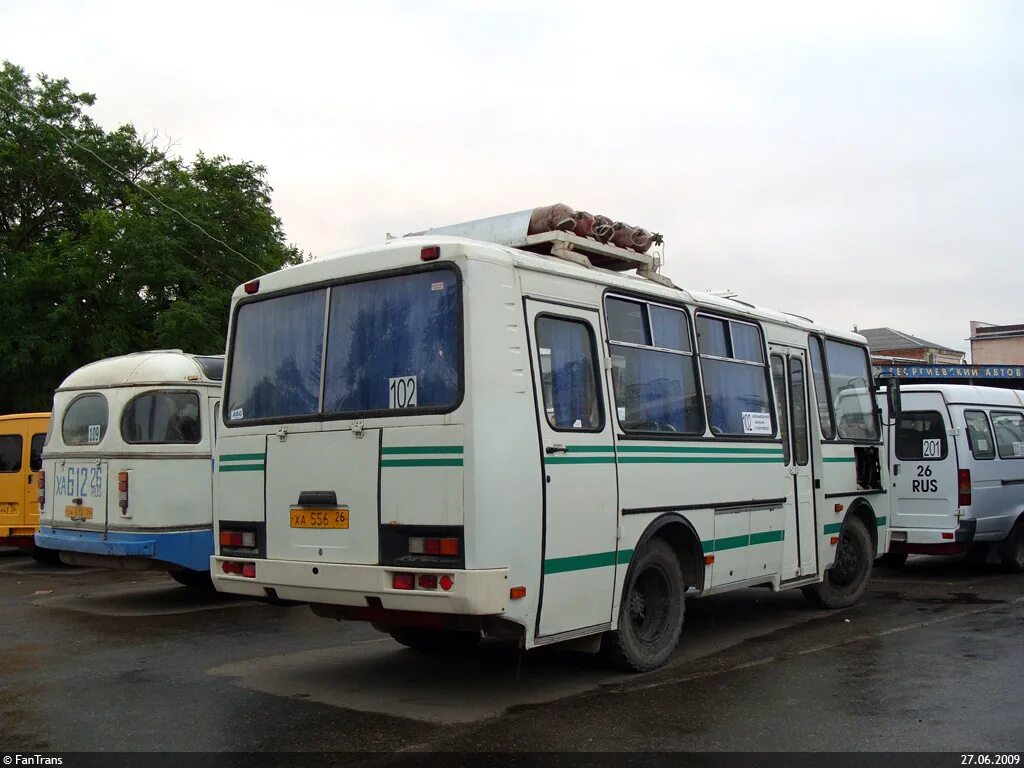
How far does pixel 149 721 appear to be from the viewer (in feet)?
20.7

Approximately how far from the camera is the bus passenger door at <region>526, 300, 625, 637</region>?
6.57m

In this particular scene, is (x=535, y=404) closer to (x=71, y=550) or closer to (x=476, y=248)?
(x=476, y=248)

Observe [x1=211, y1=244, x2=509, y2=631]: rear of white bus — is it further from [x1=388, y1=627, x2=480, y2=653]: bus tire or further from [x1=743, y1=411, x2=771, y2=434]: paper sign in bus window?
[x1=743, y1=411, x2=771, y2=434]: paper sign in bus window

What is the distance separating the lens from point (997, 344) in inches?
2454

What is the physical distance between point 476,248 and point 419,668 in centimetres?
344

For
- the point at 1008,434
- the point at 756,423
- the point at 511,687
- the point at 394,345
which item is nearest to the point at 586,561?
the point at 511,687

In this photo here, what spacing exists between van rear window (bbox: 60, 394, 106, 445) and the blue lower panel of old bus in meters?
1.10

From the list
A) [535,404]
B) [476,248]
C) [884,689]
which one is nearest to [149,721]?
[535,404]

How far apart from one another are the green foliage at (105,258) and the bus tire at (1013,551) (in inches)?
624

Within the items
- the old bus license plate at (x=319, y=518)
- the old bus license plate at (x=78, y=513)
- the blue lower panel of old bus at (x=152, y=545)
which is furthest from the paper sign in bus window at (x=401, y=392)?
the old bus license plate at (x=78, y=513)

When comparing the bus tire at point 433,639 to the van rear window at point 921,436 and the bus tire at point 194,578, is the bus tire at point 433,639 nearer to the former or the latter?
the bus tire at point 194,578

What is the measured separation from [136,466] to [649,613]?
6.32 metres

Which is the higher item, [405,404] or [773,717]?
[405,404]

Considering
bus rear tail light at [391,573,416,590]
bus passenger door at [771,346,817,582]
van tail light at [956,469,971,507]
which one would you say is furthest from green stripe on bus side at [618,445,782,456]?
van tail light at [956,469,971,507]
